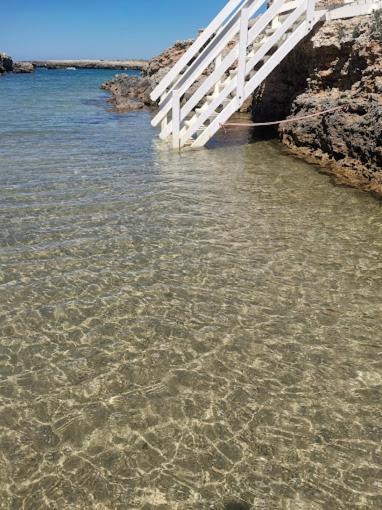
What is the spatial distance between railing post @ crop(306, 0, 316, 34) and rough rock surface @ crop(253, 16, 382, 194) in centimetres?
31

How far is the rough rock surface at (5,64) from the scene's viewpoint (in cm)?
8250

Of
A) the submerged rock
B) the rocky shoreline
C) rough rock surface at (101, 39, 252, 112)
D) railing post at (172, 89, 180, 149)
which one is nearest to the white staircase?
railing post at (172, 89, 180, 149)

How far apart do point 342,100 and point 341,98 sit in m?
0.20

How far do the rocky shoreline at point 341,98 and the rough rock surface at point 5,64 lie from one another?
3296 inches

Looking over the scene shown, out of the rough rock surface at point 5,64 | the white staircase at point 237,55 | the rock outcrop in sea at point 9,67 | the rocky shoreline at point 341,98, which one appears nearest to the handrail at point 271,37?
the white staircase at point 237,55

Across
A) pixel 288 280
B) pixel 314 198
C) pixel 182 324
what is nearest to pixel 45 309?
pixel 182 324

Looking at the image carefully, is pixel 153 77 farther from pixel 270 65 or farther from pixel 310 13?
pixel 310 13

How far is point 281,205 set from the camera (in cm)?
826

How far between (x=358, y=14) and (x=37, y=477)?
12450 millimetres

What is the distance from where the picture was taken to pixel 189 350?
4234mm

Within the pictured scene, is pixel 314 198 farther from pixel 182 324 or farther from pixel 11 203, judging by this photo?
pixel 11 203

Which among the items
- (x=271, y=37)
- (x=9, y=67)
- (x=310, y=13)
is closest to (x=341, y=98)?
(x=271, y=37)

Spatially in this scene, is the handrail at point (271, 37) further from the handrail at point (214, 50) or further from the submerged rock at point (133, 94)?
the submerged rock at point (133, 94)

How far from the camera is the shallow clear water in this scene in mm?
3004
